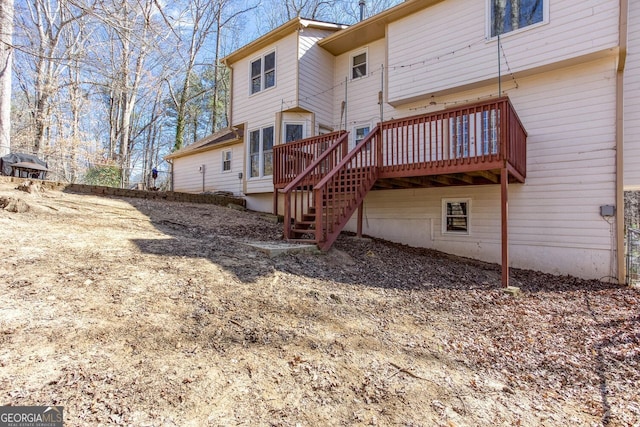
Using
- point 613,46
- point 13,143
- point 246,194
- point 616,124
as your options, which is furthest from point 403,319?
point 13,143

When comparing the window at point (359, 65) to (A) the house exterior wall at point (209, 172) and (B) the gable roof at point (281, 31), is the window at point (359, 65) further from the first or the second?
(A) the house exterior wall at point (209, 172)

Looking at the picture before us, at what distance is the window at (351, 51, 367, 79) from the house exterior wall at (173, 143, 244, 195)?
4.80 metres

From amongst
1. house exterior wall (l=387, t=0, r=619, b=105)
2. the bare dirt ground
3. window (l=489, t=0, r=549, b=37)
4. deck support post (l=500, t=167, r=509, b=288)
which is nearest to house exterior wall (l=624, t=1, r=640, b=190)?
house exterior wall (l=387, t=0, r=619, b=105)

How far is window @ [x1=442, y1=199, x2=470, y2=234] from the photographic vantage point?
824 centimetres

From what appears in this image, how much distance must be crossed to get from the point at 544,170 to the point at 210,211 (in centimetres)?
821

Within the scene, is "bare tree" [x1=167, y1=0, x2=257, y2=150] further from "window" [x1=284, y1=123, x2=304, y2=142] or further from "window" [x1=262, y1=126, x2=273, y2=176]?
"window" [x1=284, y1=123, x2=304, y2=142]

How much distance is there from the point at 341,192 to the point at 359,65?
5.68 m

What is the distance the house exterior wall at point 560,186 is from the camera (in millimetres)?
6523

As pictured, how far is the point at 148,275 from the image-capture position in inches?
149

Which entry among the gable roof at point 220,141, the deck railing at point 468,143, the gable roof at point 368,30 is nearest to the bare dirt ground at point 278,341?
the deck railing at point 468,143

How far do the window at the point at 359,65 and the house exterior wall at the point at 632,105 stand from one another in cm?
600

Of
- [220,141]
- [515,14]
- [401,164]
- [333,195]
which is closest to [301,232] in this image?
[333,195]

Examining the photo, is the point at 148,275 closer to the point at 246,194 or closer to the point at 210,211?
the point at 210,211

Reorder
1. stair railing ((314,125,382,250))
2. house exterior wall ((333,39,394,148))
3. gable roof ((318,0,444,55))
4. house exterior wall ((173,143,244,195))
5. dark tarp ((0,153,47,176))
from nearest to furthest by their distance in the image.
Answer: stair railing ((314,125,382,250)) → gable roof ((318,0,444,55)) → dark tarp ((0,153,47,176)) → house exterior wall ((333,39,394,148)) → house exterior wall ((173,143,244,195))
